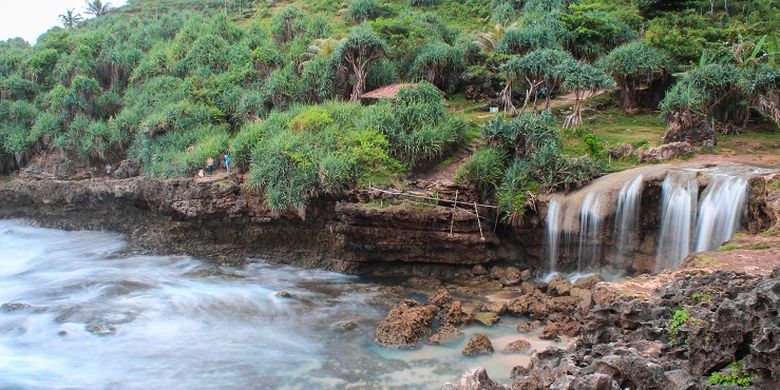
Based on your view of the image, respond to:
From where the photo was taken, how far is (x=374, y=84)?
2756 cm

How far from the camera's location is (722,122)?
2095cm

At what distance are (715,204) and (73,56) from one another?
34.5 m

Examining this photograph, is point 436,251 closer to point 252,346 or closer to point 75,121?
point 252,346

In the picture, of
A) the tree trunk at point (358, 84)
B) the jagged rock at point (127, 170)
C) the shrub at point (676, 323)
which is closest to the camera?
the shrub at point (676, 323)

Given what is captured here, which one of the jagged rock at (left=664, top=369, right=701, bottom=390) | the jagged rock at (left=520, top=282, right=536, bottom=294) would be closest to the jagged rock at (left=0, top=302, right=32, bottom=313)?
the jagged rock at (left=520, top=282, right=536, bottom=294)

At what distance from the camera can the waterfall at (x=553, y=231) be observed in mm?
16531

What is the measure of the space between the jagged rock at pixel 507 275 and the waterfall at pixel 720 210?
14.8ft

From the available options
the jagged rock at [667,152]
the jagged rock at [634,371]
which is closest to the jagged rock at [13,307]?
the jagged rock at [634,371]

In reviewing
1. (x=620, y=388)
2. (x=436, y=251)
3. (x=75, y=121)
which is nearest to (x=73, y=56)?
(x=75, y=121)

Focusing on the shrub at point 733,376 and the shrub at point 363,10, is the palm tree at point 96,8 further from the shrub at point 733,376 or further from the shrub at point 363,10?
the shrub at point 733,376

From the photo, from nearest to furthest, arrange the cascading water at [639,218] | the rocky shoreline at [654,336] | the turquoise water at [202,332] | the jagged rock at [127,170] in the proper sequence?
1. the rocky shoreline at [654,336]
2. the turquoise water at [202,332]
3. the cascading water at [639,218]
4. the jagged rock at [127,170]

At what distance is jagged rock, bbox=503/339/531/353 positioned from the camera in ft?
39.2

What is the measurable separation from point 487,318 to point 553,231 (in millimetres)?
4197

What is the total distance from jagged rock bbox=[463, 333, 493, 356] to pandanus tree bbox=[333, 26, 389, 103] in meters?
15.8
